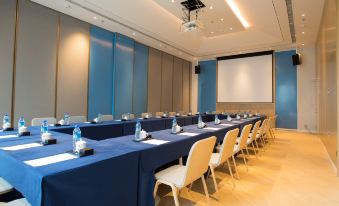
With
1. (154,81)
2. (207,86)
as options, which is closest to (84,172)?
(154,81)

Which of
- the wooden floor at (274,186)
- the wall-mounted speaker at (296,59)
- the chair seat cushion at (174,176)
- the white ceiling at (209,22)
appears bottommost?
the wooden floor at (274,186)

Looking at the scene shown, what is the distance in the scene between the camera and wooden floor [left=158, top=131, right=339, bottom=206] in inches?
104

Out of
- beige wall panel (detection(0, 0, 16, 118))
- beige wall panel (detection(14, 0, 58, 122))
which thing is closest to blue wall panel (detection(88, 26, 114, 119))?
beige wall panel (detection(14, 0, 58, 122))

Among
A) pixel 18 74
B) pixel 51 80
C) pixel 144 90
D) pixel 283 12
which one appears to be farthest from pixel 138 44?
pixel 283 12

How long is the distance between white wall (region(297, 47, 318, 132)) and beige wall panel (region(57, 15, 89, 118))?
9.11 meters

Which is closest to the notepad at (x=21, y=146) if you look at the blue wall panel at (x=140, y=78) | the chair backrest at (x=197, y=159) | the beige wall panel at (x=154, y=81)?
the chair backrest at (x=197, y=159)

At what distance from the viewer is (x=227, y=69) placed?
11.1m

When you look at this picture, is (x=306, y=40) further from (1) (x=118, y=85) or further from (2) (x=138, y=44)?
(1) (x=118, y=85)

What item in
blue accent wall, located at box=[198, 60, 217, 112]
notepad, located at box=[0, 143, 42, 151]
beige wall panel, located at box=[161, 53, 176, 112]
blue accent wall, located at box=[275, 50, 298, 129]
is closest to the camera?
notepad, located at box=[0, 143, 42, 151]

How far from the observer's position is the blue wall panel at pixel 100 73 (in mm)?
6617

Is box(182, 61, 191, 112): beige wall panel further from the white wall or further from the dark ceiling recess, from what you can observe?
the white wall

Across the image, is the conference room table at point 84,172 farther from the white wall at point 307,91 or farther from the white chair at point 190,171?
the white wall at point 307,91

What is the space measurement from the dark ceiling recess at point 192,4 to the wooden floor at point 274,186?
447 cm

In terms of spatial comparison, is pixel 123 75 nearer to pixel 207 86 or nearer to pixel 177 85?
pixel 177 85
